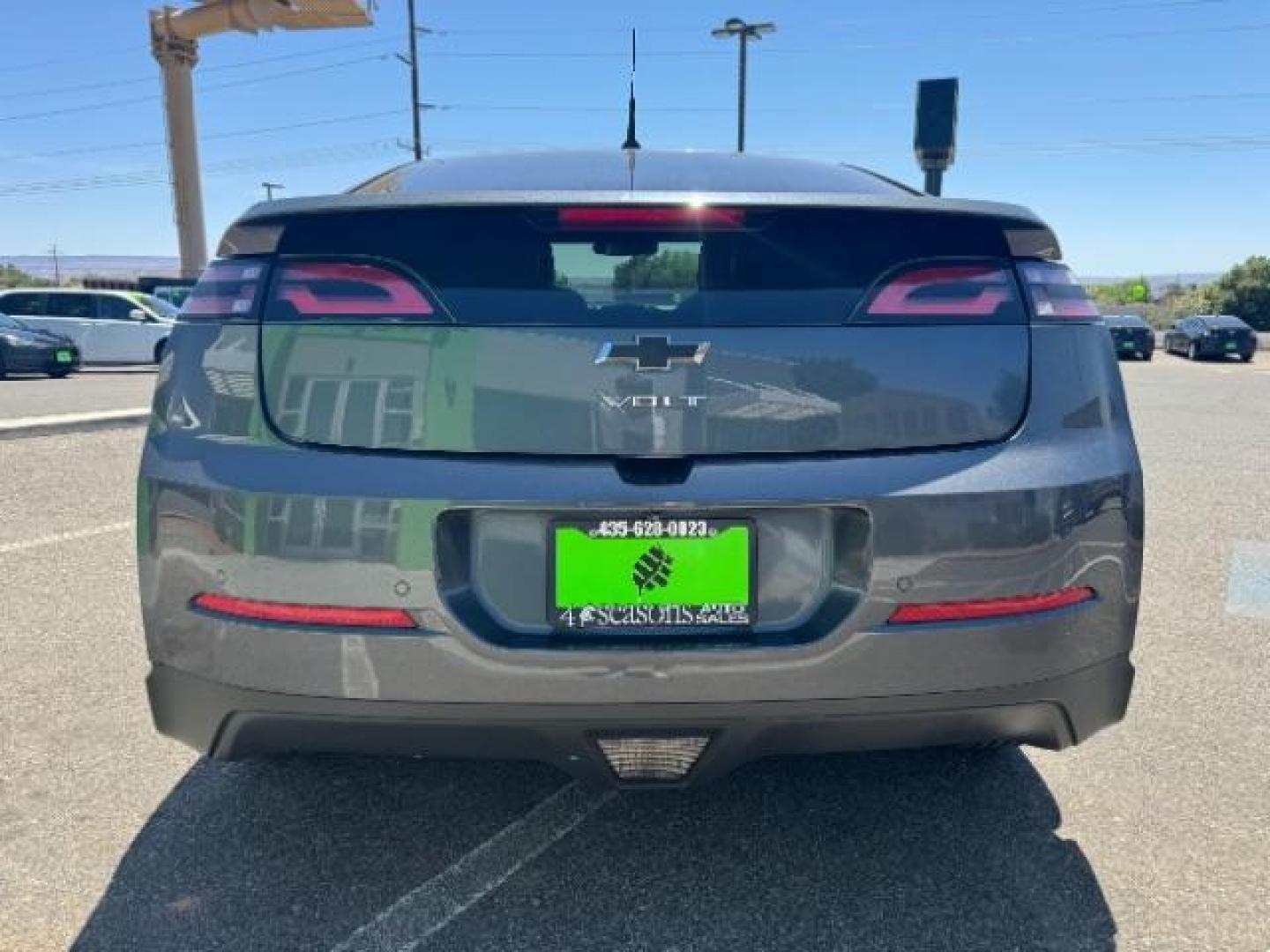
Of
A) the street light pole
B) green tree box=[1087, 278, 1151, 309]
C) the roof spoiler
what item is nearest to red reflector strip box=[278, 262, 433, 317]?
the roof spoiler

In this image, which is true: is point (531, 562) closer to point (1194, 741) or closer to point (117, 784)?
point (117, 784)

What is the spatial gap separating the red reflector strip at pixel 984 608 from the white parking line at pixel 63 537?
4.63m

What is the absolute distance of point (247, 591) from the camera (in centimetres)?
174

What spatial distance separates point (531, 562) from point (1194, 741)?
85.1 inches

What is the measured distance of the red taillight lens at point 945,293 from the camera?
178 centimetres

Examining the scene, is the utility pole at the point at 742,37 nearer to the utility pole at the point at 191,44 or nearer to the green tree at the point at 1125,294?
the utility pole at the point at 191,44

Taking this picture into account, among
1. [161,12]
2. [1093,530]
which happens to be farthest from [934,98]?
[161,12]

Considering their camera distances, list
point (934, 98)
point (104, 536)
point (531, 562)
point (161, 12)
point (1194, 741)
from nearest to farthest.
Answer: point (531, 562), point (1194, 741), point (104, 536), point (934, 98), point (161, 12)

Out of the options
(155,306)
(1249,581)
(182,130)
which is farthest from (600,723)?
(182,130)

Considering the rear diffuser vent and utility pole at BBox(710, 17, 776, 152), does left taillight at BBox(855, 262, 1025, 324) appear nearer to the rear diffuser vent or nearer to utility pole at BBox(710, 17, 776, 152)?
the rear diffuser vent

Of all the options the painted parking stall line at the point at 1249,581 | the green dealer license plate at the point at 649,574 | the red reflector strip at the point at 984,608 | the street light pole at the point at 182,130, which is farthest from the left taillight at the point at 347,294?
the street light pole at the point at 182,130

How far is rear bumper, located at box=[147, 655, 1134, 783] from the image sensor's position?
1.72 m

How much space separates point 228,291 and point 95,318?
19.7 meters

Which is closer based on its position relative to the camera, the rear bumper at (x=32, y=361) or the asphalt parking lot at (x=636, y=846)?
the asphalt parking lot at (x=636, y=846)
